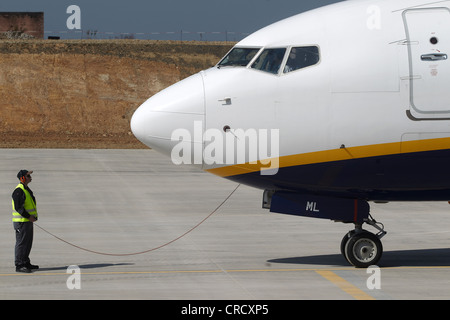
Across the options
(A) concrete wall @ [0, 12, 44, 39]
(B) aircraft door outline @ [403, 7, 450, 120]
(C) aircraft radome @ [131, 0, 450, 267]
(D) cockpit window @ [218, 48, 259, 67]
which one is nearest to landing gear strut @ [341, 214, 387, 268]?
(C) aircraft radome @ [131, 0, 450, 267]

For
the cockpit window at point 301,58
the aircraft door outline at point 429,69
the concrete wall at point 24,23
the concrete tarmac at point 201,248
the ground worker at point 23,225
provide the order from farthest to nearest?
the concrete wall at point 24,23 < the ground worker at point 23,225 < the cockpit window at point 301,58 < the aircraft door outline at point 429,69 < the concrete tarmac at point 201,248

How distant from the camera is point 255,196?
2972 cm

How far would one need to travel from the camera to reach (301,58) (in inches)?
A: 644

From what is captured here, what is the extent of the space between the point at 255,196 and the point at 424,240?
930 centimetres

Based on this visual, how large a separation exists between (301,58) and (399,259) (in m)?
5.04

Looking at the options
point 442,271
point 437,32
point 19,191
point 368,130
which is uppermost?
point 437,32

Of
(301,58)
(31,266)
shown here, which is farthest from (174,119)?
(31,266)

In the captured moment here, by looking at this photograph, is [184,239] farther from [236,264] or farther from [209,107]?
[209,107]

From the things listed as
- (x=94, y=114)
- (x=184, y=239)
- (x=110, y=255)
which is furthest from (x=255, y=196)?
(x=94, y=114)

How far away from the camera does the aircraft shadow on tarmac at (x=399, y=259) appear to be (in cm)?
1805

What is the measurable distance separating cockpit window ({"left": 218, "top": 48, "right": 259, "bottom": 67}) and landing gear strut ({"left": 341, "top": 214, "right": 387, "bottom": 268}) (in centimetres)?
380

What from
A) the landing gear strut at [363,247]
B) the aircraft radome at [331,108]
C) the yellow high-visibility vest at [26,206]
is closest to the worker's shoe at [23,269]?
the yellow high-visibility vest at [26,206]

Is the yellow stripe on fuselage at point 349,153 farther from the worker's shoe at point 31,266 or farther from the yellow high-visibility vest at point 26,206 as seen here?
the worker's shoe at point 31,266

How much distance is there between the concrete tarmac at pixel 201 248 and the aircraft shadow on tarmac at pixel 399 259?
0.02 m
